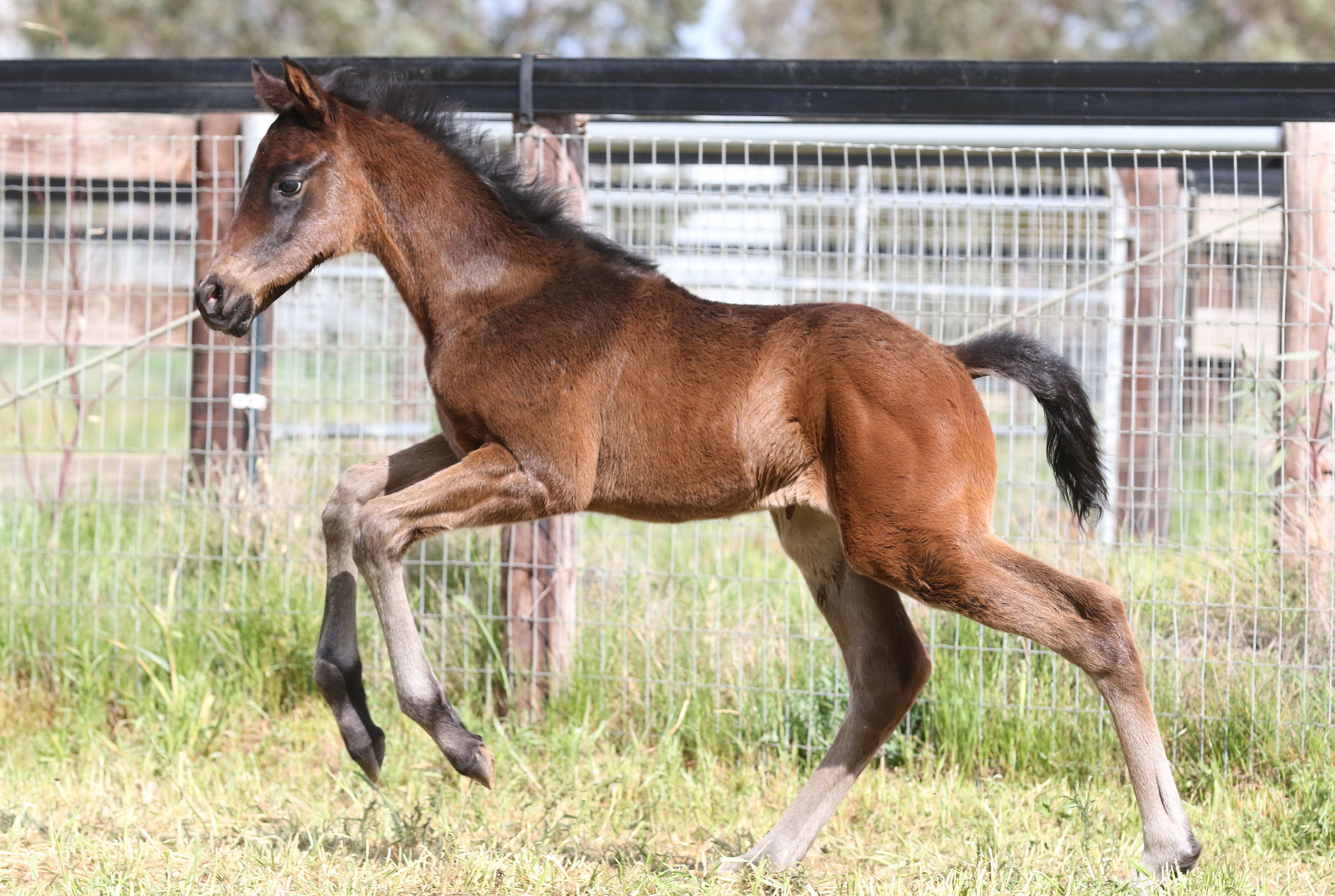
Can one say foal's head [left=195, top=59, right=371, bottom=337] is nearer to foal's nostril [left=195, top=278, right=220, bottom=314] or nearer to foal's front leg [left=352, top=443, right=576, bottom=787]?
foal's nostril [left=195, top=278, right=220, bottom=314]

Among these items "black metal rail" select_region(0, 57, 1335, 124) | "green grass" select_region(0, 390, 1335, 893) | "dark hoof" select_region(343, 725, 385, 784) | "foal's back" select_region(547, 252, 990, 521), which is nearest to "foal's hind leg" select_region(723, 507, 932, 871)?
"green grass" select_region(0, 390, 1335, 893)

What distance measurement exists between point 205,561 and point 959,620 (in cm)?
332

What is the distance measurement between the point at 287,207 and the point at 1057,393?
2.30m

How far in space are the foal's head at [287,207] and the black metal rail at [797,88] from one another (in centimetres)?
85

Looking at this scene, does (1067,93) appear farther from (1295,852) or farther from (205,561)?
(205,561)

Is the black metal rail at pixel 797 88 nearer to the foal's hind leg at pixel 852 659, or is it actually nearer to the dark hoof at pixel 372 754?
the foal's hind leg at pixel 852 659

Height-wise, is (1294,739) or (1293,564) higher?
(1293,564)

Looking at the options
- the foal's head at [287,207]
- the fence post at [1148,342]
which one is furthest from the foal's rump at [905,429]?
the fence post at [1148,342]

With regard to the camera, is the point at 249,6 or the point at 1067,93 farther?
the point at 249,6

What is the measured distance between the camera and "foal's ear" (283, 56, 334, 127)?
3.41 meters

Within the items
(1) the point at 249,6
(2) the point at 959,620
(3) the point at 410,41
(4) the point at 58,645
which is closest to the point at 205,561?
(4) the point at 58,645

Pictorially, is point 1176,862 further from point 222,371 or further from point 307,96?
point 222,371

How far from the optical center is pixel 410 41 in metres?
24.4

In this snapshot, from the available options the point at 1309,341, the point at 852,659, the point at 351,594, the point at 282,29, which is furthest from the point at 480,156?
the point at 282,29
